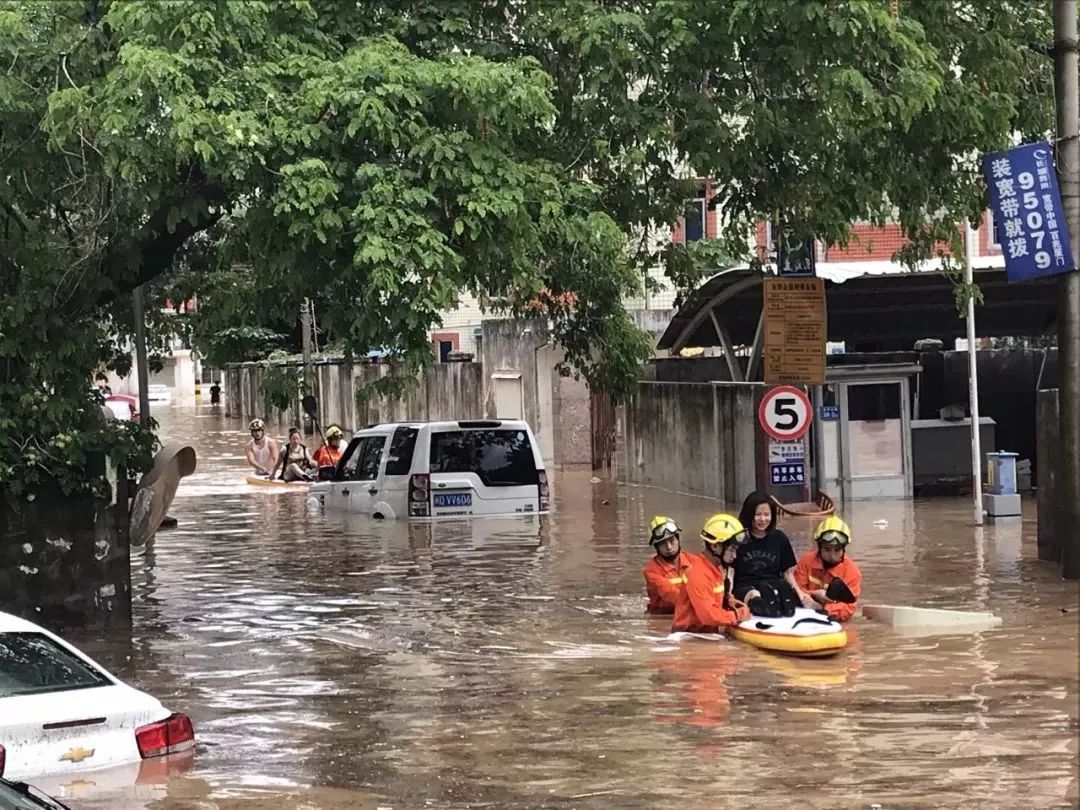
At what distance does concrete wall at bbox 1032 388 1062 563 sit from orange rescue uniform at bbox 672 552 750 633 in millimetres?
5074

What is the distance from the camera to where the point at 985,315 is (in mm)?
27422

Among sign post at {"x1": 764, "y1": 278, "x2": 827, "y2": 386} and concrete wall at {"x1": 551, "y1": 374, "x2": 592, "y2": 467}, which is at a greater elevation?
sign post at {"x1": 764, "y1": 278, "x2": 827, "y2": 386}

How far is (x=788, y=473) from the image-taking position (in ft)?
81.0

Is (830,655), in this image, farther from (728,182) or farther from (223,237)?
(223,237)

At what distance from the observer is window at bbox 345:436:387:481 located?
25016mm

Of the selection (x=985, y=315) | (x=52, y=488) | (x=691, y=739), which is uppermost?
(x=985, y=315)

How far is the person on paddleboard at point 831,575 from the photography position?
560 inches

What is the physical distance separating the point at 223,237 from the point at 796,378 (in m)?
9.59

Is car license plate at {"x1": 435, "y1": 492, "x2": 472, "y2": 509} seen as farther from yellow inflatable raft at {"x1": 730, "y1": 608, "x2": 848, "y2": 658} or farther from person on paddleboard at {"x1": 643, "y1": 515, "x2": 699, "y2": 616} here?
yellow inflatable raft at {"x1": 730, "y1": 608, "x2": 848, "y2": 658}

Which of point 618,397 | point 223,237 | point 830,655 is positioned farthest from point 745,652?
point 618,397

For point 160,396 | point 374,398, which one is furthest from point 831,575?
point 160,396

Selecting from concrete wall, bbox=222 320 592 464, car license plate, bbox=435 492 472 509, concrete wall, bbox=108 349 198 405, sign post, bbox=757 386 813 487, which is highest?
concrete wall, bbox=108 349 198 405

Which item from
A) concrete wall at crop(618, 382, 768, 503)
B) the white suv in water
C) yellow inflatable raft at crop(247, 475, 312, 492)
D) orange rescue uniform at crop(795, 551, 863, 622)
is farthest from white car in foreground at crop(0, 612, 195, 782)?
yellow inflatable raft at crop(247, 475, 312, 492)

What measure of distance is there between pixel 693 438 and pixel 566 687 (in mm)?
15564
